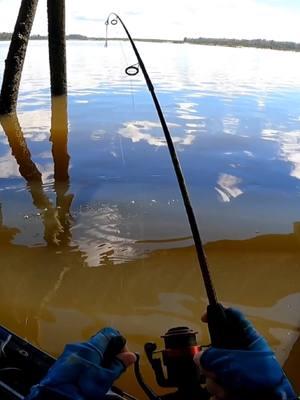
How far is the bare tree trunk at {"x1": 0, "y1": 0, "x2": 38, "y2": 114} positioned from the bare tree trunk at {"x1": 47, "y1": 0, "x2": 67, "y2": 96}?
0.74 metres

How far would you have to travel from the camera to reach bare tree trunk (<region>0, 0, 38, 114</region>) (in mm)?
9758

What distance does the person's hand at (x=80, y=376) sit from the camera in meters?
1.49

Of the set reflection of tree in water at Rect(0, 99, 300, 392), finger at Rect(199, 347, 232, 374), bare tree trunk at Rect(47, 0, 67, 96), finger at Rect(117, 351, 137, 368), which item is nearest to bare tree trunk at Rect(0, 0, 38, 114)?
bare tree trunk at Rect(47, 0, 67, 96)

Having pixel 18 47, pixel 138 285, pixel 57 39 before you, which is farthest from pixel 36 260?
pixel 57 39

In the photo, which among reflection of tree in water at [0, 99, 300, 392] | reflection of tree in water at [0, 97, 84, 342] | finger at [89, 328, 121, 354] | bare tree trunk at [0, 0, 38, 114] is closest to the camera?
finger at [89, 328, 121, 354]

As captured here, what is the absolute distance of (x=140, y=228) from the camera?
4.89 m

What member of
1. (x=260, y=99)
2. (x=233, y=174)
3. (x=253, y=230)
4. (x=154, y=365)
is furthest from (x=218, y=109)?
(x=154, y=365)

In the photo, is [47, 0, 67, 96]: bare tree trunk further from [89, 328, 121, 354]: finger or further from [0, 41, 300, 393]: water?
[89, 328, 121, 354]: finger

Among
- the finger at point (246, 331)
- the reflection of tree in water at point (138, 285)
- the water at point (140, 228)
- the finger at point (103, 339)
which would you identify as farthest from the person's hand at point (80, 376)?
the reflection of tree in water at point (138, 285)

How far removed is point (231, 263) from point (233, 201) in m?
1.57

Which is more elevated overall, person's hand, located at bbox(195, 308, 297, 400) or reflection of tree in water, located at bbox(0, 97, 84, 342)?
person's hand, located at bbox(195, 308, 297, 400)

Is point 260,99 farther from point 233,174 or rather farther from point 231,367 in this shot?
point 231,367

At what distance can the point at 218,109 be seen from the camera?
12133mm

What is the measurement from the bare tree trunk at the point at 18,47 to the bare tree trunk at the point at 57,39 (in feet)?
2.44
